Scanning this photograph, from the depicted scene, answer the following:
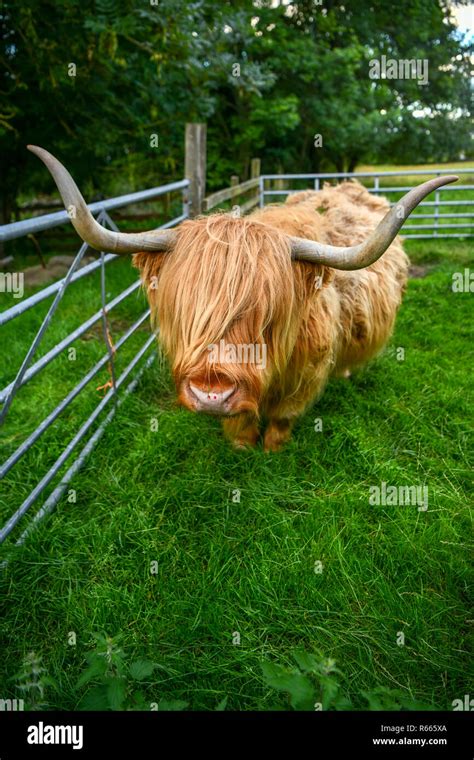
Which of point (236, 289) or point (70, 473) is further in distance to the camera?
point (70, 473)

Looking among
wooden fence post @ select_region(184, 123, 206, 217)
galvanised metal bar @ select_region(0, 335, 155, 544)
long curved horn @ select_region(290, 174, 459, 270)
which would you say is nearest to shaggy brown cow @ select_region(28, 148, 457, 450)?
long curved horn @ select_region(290, 174, 459, 270)

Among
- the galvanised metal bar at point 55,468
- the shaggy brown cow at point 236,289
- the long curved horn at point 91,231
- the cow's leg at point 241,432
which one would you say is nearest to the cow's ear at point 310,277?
the shaggy brown cow at point 236,289

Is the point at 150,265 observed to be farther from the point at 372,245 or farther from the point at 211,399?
the point at 372,245

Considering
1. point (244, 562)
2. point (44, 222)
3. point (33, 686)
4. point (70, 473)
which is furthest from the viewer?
point (70, 473)

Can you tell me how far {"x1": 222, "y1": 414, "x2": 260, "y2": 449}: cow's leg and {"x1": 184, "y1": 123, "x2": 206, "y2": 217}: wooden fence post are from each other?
2.52m

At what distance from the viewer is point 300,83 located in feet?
42.1

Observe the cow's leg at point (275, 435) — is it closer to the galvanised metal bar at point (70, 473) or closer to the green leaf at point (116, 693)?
the galvanised metal bar at point (70, 473)

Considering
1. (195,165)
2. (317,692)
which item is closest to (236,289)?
(317,692)

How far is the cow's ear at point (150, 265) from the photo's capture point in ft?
8.36

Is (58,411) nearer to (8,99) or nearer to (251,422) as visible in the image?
(251,422)

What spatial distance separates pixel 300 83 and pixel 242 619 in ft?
44.1

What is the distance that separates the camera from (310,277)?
2.54m

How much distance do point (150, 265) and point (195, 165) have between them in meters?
2.83
